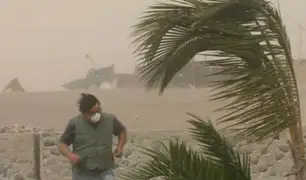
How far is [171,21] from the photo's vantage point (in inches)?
134

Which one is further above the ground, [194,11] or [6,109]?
[194,11]

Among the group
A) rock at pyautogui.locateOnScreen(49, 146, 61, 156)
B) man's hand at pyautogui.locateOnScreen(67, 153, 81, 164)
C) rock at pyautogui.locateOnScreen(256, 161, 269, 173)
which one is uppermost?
man's hand at pyautogui.locateOnScreen(67, 153, 81, 164)

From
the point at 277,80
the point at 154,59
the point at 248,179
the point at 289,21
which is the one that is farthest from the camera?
the point at 289,21

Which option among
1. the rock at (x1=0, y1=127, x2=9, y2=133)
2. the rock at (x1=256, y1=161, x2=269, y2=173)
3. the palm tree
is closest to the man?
the palm tree

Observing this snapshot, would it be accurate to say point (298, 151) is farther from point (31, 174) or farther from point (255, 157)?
point (31, 174)

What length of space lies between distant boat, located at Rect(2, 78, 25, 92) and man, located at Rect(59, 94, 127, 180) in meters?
2.16

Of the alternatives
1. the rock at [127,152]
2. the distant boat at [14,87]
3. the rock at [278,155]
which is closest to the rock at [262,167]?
the rock at [278,155]

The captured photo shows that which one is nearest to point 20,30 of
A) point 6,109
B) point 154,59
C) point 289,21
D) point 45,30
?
point 45,30

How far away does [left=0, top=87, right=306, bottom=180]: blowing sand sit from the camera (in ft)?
23.1

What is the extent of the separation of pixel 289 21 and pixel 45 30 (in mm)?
2812

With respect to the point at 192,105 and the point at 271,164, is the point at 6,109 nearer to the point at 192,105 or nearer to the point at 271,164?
the point at 192,105

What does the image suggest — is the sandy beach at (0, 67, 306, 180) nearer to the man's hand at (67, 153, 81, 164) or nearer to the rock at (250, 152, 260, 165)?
the rock at (250, 152, 260, 165)

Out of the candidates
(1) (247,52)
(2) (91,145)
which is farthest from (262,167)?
(1) (247,52)

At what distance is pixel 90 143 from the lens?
529 centimetres
